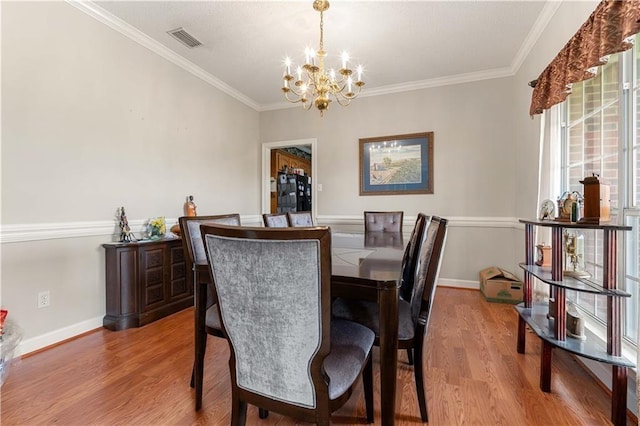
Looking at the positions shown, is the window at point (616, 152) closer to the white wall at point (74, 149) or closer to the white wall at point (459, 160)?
the white wall at point (459, 160)

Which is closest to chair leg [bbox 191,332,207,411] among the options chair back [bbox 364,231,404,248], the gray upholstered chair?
the gray upholstered chair

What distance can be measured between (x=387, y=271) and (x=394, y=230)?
2.06m

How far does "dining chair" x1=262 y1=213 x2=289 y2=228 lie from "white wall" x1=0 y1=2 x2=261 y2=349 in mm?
1404

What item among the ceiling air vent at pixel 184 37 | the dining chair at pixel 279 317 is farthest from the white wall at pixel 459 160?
the dining chair at pixel 279 317

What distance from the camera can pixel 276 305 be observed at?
2.89 ft

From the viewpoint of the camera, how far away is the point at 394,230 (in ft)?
10.6

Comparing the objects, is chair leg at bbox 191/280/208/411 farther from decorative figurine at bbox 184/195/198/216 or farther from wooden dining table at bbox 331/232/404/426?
decorative figurine at bbox 184/195/198/216

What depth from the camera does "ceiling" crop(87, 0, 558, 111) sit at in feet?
7.81

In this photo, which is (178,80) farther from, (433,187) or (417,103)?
(433,187)

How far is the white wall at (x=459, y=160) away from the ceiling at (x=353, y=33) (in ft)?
1.04

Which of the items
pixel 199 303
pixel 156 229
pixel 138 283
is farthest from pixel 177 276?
pixel 199 303

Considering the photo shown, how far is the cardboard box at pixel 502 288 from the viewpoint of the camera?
3.03 meters

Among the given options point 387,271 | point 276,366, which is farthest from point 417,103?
point 276,366

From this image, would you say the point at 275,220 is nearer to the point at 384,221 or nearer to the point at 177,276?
the point at 177,276
